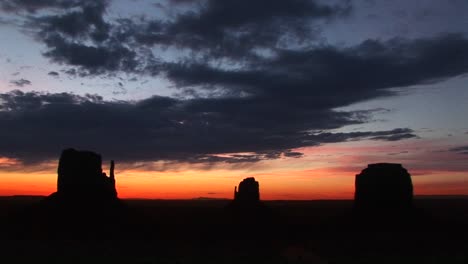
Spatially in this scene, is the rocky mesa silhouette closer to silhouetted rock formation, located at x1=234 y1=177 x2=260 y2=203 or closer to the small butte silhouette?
the small butte silhouette

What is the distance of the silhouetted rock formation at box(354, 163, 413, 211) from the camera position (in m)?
78.9

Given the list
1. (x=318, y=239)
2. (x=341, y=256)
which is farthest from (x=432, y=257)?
(x=318, y=239)

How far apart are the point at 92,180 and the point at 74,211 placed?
582 cm

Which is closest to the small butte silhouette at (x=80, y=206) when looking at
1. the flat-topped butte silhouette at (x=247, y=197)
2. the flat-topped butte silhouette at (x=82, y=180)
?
the flat-topped butte silhouette at (x=82, y=180)

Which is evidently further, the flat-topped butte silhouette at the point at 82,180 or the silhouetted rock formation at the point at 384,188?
the silhouetted rock formation at the point at 384,188

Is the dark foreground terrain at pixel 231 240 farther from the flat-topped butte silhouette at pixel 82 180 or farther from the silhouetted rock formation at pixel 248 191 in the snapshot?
the silhouetted rock formation at pixel 248 191

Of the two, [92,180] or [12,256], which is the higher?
[92,180]

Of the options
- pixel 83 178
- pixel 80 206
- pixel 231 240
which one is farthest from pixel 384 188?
pixel 80 206

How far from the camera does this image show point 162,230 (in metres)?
71.8

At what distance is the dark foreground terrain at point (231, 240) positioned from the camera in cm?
4569

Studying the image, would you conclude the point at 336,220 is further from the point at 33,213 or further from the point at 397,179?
the point at 33,213

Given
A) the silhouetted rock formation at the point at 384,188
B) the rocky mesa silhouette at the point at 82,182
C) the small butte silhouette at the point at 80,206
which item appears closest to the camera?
the small butte silhouette at the point at 80,206

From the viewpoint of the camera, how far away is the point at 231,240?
208 feet

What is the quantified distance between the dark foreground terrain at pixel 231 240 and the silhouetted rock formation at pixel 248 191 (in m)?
11.8
